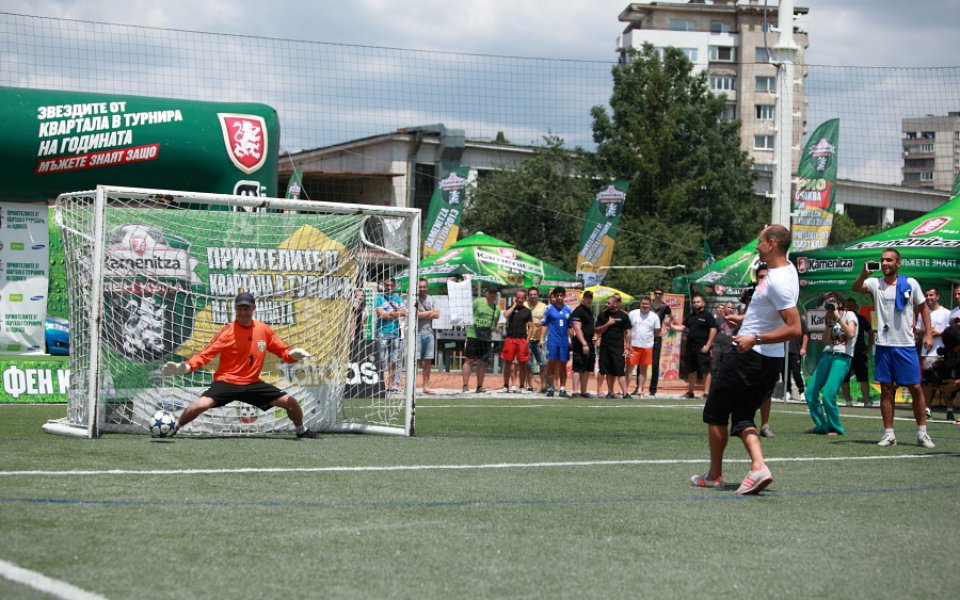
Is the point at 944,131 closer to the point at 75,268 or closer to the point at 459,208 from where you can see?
the point at 459,208

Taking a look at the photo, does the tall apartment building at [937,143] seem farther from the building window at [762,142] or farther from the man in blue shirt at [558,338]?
the building window at [762,142]

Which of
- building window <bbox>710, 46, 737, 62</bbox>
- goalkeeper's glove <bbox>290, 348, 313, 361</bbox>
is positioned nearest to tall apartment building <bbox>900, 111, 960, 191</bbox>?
goalkeeper's glove <bbox>290, 348, 313, 361</bbox>

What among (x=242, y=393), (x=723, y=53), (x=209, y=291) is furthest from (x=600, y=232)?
(x=723, y=53)

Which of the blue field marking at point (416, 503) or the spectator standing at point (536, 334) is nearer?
the blue field marking at point (416, 503)

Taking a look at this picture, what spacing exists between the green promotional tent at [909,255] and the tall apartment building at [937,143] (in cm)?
270

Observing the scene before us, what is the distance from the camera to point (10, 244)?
15.0 m

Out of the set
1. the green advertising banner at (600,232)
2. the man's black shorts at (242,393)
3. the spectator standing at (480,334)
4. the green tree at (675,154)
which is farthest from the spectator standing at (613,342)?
the green tree at (675,154)

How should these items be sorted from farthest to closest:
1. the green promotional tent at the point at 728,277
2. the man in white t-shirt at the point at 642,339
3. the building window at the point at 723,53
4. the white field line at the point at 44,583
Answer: the building window at the point at 723,53 → the green promotional tent at the point at 728,277 → the man in white t-shirt at the point at 642,339 → the white field line at the point at 44,583

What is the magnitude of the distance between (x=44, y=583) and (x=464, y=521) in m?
2.34

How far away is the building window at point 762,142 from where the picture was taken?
88500 mm

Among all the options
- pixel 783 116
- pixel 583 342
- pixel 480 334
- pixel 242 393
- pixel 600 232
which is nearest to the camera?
pixel 242 393

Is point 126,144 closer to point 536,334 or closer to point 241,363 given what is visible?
point 241,363

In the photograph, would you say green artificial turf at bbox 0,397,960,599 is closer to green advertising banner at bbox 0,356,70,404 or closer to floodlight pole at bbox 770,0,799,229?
green advertising banner at bbox 0,356,70,404

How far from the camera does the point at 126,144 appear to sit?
13.3 m
